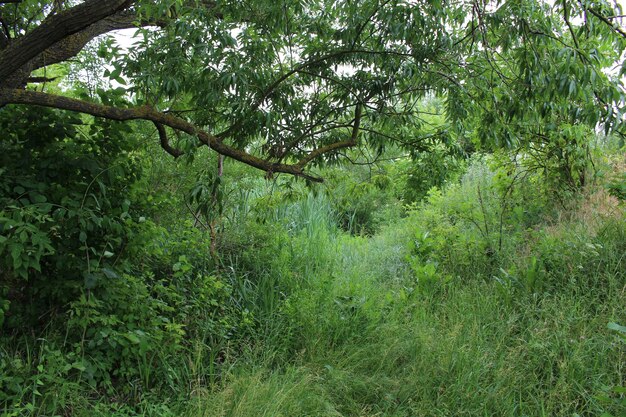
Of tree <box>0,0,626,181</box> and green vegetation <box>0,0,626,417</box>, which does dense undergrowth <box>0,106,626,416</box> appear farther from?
tree <box>0,0,626,181</box>

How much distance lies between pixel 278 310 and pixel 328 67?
231 centimetres

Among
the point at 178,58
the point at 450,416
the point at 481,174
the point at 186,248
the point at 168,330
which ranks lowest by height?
the point at 450,416

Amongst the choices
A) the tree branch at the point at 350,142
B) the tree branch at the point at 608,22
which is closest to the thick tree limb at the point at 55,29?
the tree branch at the point at 350,142

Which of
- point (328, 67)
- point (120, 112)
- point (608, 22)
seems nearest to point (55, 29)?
point (120, 112)

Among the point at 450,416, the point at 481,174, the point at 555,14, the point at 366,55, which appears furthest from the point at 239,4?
the point at 481,174

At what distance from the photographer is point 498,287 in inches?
196

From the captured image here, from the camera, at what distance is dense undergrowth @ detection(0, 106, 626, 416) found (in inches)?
132

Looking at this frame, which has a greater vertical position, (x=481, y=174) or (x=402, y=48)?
(x=402, y=48)

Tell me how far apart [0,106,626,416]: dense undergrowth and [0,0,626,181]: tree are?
0.50 meters

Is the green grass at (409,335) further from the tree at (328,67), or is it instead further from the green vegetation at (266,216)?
the tree at (328,67)

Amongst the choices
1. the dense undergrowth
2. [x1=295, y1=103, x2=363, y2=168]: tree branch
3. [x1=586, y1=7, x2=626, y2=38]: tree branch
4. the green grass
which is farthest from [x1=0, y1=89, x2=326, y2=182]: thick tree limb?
[x1=586, y1=7, x2=626, y2=38]: tree branch

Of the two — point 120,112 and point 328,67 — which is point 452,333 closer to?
point 328,67

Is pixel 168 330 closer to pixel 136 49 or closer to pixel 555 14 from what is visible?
pixel 136 49

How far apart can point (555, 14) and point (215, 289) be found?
11.7 feet
